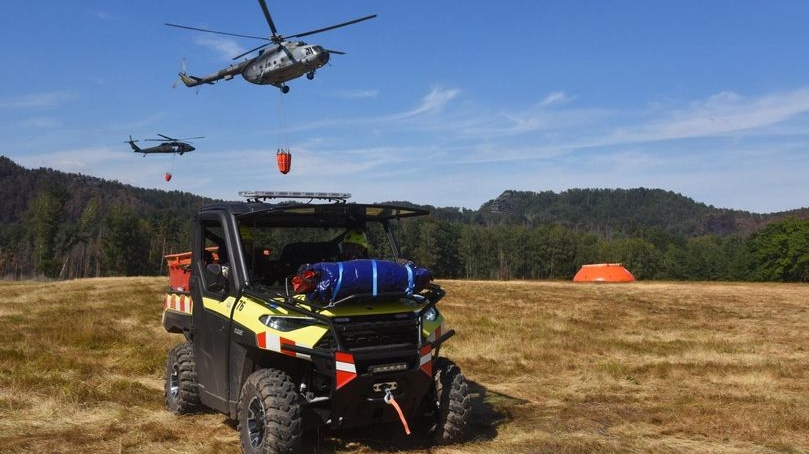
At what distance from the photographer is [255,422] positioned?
656cm

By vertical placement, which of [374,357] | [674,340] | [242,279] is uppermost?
[242,279]

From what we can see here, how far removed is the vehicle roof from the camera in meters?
7.33

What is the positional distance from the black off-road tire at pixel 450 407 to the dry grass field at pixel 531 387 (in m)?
0.14

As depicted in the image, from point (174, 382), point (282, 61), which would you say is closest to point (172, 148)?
point (282, 61)

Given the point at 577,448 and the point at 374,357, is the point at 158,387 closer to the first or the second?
the point at 374,357

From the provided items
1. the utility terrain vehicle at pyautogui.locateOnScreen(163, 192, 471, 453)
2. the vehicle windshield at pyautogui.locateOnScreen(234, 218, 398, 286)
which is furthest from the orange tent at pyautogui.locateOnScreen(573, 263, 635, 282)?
the utility terrain vehicle at pyautogui.locateOnScreen(163, 192, 471, 453)

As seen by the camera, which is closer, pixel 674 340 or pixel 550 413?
pixel 550 413

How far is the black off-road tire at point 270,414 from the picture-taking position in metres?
6.13

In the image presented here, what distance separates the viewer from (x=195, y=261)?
324 inches

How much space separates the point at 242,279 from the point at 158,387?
439 centimetres

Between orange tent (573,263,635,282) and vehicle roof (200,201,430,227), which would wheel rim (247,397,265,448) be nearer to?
vehicle roof (200,201,430,227)

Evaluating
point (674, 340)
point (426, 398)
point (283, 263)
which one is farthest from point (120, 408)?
point (674, 340)

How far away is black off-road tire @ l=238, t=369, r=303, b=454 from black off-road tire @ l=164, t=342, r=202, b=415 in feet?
6.67

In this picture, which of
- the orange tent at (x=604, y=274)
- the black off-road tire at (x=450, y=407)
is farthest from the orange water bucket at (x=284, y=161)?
the orange tent at (x=604, y=274)
